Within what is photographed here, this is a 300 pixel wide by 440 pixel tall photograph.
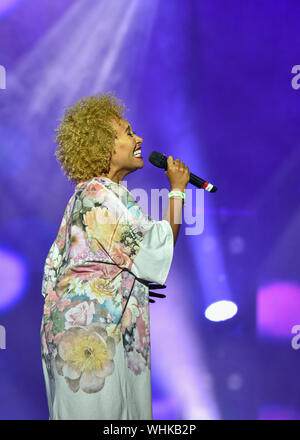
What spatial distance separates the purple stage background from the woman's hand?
3.55 feet

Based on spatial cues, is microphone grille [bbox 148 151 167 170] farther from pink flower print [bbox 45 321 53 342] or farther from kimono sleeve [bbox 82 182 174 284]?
pink flower print [bbox 45 321 53 342]

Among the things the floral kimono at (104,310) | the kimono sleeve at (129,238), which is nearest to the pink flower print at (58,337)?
the floral kimono at (104,310)

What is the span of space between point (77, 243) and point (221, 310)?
53.8 inches

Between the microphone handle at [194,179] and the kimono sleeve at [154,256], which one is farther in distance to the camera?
the microphone handle at [194,179]

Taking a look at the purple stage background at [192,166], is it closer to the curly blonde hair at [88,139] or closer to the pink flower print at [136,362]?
the curly blonde hair at [88,139]

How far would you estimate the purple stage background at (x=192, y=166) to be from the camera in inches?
103

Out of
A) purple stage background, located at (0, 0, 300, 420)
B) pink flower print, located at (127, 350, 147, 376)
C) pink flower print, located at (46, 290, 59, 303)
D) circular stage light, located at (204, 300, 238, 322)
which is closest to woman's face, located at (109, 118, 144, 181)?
pink flower print, located at (46, 290, 59, 303)

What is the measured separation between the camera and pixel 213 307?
8.59ft

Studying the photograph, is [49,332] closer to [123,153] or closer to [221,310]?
[123,153]
